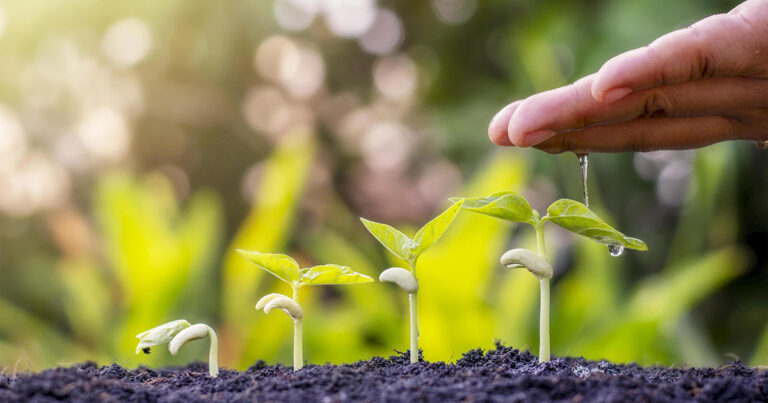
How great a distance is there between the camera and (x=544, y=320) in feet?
2.27

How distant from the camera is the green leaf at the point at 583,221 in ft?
2.11

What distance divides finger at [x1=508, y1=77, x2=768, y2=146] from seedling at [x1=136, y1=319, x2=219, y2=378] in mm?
432

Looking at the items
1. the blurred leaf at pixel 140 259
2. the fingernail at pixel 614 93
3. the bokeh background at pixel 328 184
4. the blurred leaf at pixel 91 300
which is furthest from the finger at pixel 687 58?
the blurred leaf at pixel 91 300

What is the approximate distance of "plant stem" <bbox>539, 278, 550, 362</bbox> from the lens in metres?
0.68

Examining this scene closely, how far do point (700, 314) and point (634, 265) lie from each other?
37 cm

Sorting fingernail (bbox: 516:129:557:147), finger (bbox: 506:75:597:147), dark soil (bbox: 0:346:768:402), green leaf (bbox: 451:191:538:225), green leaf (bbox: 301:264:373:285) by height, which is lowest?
dark soil (bbox: 0:346:768:402)

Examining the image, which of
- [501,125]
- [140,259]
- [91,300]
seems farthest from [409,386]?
[91,300]

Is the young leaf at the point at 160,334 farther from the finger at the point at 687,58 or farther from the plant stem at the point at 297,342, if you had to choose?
the finger at the point at 687,58

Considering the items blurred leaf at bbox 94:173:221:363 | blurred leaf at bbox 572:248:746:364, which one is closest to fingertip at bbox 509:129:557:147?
blurred leaf at bbox 572:248:746:364

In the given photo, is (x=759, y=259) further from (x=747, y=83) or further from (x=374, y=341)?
(x=747, y=83)

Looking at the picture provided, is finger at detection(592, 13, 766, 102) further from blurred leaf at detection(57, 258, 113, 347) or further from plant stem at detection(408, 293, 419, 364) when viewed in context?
blurred leaf at detection(57, 258, 113, 347)

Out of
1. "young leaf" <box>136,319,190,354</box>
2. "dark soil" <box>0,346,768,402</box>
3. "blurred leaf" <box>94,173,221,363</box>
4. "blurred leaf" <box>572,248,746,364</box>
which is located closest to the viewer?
"dark soil" <box>0,346,768,402</box>

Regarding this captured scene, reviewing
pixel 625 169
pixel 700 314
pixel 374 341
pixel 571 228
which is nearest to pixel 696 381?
pixel 571 228

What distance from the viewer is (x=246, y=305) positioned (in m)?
2.11
